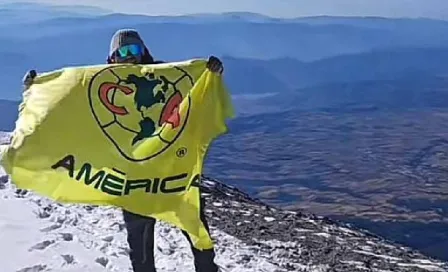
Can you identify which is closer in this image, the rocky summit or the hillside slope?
the hillside slope

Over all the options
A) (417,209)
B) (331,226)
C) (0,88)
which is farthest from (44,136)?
(0,88)

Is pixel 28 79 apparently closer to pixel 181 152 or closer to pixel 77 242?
pixel 181 152

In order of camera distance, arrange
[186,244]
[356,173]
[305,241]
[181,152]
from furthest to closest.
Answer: [356,173], [305,241], [186,244], [181,152]

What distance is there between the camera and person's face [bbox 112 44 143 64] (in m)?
6.74

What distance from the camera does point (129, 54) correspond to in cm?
677

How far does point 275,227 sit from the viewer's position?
38.8 feet

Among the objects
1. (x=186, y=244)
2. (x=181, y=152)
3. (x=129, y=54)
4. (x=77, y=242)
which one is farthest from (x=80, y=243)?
(x=129, y=54)

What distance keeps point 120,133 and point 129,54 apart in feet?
1.91

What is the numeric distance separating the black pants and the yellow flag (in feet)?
0.67

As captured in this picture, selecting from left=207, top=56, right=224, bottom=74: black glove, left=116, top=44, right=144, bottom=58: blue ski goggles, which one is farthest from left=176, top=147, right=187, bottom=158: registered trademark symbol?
left=116, top=44, right=144, bottom=58: blue ski goggles

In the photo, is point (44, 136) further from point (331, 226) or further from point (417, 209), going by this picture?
point (417, 209)

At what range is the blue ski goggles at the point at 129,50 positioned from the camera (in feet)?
22.1

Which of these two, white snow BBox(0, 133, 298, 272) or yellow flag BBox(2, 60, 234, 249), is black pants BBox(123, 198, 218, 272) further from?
white snow BBox(0, 133, 298, 272)

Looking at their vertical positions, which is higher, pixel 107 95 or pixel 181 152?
pixel 107 95
